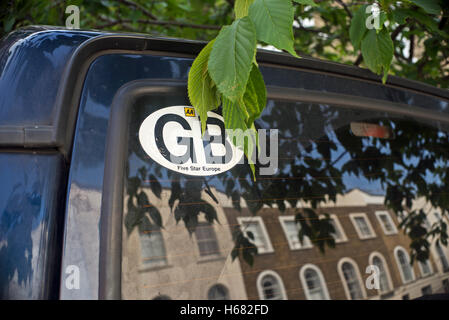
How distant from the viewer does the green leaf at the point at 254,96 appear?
1192mm

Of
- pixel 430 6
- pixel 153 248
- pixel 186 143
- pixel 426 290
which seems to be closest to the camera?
pixel 153 248

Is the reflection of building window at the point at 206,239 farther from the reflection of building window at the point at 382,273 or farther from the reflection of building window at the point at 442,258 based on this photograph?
the reflection of building window at the point at 442,258

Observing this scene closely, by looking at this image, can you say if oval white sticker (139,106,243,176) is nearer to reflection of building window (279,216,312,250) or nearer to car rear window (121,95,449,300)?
car rear window (121,95,449,300)

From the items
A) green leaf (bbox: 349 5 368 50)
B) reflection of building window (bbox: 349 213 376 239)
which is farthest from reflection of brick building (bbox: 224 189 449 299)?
green leaf (bbox: 349 5 368 50)

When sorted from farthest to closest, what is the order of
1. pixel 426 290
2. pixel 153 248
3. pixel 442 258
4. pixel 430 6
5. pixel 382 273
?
1. pixel 430 6
2. pixel 442 258
3. pixel 426 290
4. pixel 382 273
5. pixel 153 248

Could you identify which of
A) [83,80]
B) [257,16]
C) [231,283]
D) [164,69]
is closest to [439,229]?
[231,283]

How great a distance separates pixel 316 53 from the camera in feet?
14.7

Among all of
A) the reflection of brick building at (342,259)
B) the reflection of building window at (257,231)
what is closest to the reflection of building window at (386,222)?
the reflection of brick building at (342,259)

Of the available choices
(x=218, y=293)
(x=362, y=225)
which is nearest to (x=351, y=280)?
(x=362, y=225)

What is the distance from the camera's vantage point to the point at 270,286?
1218mm

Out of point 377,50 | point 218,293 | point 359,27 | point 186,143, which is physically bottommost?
point 218,293

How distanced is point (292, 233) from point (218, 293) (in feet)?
1.04

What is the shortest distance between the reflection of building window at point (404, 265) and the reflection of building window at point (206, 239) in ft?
2.38

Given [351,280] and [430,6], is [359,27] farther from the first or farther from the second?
[351,280]
